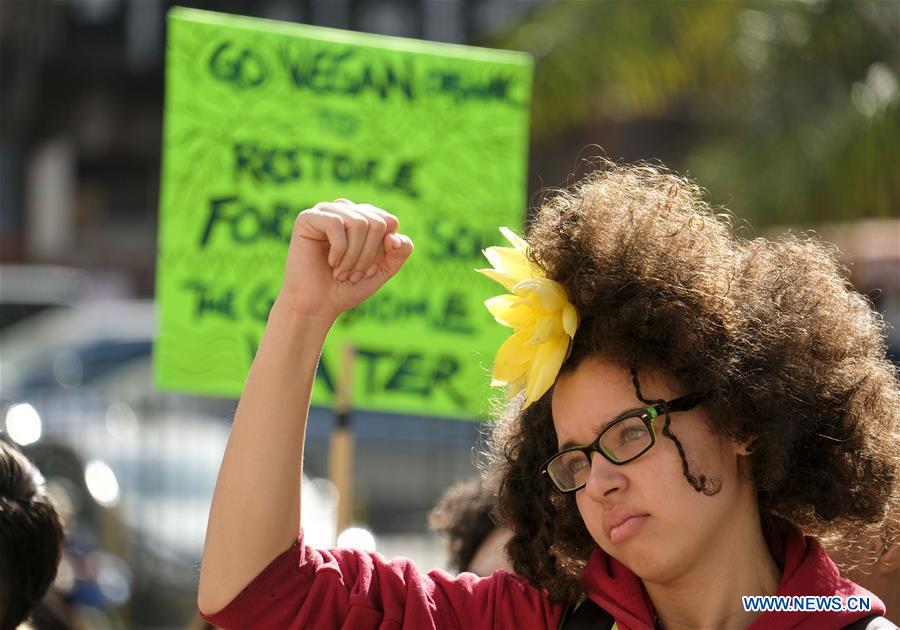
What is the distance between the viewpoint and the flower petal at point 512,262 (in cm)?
202

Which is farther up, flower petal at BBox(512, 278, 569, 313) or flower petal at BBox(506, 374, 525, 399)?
flower petal at BBox(512, 278, 569, 313)

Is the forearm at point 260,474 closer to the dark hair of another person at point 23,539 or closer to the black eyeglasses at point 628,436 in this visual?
the black eyeglasses at point 628,436

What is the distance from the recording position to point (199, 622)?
3.19 meters

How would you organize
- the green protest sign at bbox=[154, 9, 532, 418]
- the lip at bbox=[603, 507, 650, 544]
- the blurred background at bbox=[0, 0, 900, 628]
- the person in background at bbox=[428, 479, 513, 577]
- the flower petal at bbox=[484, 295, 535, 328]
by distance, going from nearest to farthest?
the lip at bbox=[603, 507, 650, 544] → the flower petal at bbox=[484, 295, 535, 328] → the person in background at bbox=[428, 479, 513, 577] → the green protest sign at bbox=[154, 9, 532, 418] → the blurred background at bbox=[0, 0, 900, 628]

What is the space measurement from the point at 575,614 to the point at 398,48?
2233mm

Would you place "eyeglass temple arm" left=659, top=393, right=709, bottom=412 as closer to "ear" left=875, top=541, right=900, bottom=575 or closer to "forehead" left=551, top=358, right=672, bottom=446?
"forehead" left=551, top=358, right=672, bottom=446

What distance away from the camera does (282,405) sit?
6.15 ft

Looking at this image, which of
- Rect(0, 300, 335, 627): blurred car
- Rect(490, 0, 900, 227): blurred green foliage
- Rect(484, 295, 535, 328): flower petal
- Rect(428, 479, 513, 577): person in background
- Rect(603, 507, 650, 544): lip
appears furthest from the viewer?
Rect(490, 0, 900, 227): blurred green foliage

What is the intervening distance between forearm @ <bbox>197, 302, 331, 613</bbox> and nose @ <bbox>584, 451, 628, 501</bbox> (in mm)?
402

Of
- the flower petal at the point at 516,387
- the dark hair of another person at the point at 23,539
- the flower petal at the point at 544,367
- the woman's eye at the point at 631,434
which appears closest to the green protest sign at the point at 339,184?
the dark hair of another person at the point at 23,539

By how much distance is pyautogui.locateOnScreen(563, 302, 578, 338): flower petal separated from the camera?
6.31 ft

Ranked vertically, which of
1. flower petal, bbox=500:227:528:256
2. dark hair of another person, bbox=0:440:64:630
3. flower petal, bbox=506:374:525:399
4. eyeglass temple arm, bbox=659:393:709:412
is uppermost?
flower petal, bbox=500:227:528:256

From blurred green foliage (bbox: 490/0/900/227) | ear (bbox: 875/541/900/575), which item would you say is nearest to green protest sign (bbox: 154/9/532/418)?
ear (bbox: 875/541/900/575)

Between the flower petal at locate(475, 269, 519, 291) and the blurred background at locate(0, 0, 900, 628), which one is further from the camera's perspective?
the blurred background at locate(0, 0, 900, 628)
